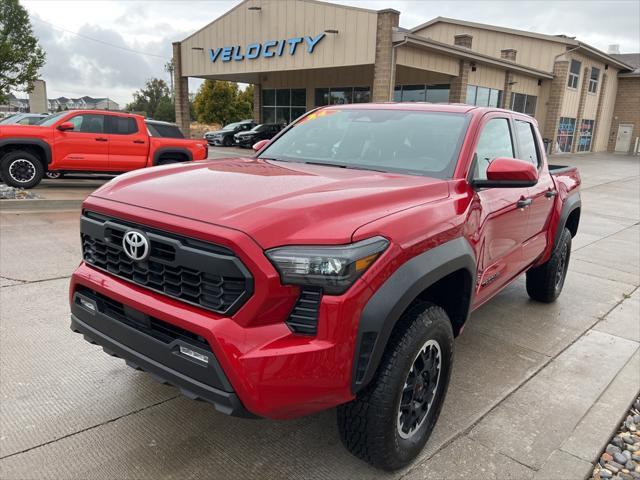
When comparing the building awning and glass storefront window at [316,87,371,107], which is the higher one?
the building awning

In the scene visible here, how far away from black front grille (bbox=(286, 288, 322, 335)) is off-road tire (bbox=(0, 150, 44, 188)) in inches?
380

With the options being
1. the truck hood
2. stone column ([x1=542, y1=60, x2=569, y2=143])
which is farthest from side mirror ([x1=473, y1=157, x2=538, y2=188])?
stone column ([x1=542, y1=60, x2=569, y2=143])

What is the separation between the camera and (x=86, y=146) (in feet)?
33.9

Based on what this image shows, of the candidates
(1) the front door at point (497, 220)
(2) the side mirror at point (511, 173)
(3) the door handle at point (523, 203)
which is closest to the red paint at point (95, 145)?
(1) the front door at point (497, 220)

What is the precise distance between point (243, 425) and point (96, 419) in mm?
818

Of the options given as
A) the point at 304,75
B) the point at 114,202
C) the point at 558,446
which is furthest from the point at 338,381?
the point at 304,75

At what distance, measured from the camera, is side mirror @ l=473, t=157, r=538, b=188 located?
2781 mm

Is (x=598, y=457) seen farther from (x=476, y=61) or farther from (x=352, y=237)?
(x=476, y=61)

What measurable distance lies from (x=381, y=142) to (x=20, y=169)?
351 inches

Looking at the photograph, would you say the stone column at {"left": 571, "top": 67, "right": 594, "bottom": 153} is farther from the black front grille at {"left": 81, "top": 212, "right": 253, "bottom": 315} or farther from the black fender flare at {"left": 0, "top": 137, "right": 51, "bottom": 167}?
the black front grille at {"left": 81, "top": 212, "right": 253, "bottom": 315}

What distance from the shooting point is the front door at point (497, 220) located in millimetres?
3092

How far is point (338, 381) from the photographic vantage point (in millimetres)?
1989

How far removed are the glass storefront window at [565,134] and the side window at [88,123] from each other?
27.4 meters

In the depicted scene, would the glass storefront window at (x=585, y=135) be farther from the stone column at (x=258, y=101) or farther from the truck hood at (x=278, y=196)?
the truck hood at (x=278, y=196)
